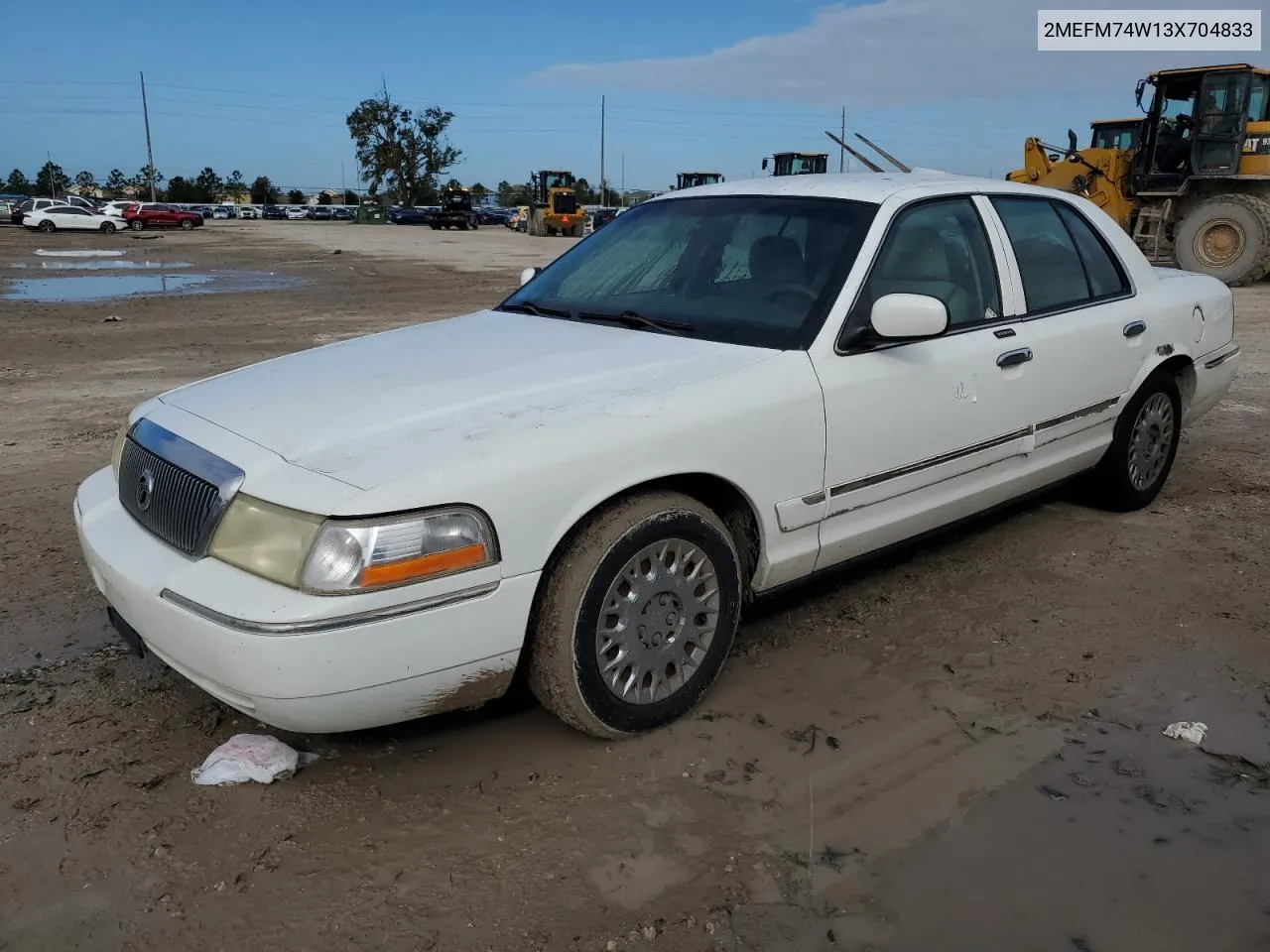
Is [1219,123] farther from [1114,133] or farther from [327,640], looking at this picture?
[327,640]

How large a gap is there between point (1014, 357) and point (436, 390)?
7.23ft

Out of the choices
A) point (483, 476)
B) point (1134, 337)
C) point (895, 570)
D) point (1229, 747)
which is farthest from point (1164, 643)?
point (483, 476)

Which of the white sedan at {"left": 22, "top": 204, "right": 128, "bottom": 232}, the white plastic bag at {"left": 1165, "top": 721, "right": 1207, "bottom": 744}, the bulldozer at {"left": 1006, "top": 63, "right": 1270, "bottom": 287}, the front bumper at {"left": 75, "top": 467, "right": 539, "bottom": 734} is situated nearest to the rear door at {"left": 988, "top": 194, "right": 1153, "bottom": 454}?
the white plastic bag at {"left": 1165, "top": 721, "right": 1207, "bottom": 744}

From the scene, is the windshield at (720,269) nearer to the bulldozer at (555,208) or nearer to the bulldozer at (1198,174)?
the bulldozer at (1198,174)

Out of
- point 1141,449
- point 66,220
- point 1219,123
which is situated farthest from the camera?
point 66,220

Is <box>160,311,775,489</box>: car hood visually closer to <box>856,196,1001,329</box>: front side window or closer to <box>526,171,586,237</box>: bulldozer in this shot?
<box>856,196,1001,329</box>: front side window

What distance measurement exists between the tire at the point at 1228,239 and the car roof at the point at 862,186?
14.1 meters

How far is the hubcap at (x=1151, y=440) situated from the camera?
16.1ft

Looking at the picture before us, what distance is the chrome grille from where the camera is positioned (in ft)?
8.79

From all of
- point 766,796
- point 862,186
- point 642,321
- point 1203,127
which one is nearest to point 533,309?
point 642,321

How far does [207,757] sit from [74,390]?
6.34 m

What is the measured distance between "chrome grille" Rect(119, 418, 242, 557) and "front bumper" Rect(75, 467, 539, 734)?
0.07 metres

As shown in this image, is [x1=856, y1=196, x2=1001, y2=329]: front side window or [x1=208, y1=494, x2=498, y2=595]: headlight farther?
[x1=856, y1=196, x2=1001, y2=329]: front side window

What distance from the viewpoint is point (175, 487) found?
2844 millimetres
